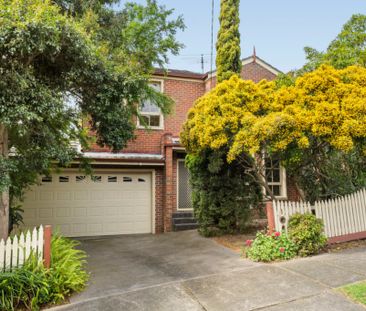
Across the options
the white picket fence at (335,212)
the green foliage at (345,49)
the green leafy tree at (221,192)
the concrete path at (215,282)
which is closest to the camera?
the concrete path at (215,282)

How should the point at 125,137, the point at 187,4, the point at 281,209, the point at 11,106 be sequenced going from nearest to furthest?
the point at 11,106 < the point at 125,137 < the point at 281,209 < the point at 187,4

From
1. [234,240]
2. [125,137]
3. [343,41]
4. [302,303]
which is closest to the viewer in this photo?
[302,303]

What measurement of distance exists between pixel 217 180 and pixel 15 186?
5.28 metres

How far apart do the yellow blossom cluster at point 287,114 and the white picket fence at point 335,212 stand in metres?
1.49

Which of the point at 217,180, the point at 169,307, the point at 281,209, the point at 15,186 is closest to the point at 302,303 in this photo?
the point at 169,307

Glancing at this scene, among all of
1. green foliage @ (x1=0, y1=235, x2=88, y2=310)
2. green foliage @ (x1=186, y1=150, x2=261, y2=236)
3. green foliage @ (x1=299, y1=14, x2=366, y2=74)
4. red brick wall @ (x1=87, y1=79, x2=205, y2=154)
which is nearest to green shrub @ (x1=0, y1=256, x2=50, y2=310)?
green foliage @ (x1=0, y1=235, x2=88, y2=310)

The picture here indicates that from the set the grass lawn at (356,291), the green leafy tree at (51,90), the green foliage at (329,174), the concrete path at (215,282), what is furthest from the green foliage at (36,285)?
the green foliage at (329,174)

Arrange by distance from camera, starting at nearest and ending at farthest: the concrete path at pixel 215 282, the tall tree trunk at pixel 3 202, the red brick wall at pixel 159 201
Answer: the concrete path at pixel 215 282, the tall tree trunk at pixel 3 202, the red brick wall at pixel 159 201

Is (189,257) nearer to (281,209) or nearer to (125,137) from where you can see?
(281,209)

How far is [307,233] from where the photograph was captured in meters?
6.03

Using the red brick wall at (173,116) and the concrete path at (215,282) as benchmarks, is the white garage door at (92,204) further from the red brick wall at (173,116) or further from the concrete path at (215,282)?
the concrete path at (215,282)

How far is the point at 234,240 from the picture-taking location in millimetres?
8055

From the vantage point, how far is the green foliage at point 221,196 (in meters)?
8.48

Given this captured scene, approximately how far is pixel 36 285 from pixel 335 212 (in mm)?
6593
